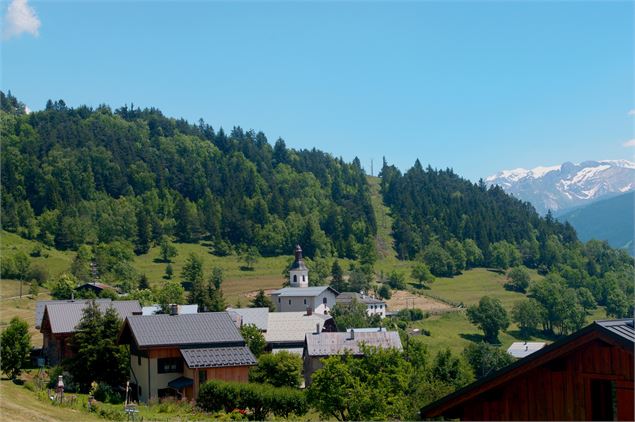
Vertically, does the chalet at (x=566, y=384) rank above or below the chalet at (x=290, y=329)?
above

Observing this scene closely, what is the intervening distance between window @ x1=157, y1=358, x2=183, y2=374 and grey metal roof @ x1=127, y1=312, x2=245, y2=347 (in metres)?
0.96

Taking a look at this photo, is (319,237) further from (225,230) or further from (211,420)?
(211,420)

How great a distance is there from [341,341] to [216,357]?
2320 cm

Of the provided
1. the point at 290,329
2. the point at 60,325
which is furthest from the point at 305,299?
the point at 60,325

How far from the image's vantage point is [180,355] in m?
41.2

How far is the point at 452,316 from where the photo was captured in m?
117

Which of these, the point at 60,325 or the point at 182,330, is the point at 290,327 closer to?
the point at 60,325

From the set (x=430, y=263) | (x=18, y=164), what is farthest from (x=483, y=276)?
(x=18, y=164)

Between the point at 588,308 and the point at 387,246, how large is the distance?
220 ft

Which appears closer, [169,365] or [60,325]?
[169,365]

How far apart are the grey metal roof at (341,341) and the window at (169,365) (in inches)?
830

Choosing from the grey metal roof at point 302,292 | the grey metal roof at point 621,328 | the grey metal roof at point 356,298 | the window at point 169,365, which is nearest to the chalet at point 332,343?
the window at point 169,365

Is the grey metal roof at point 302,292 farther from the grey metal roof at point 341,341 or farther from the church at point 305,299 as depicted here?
the grey metal roof at point 341,341

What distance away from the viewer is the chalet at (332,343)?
199 feet
